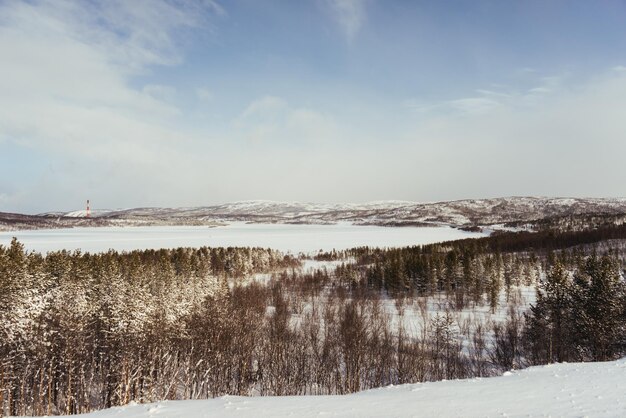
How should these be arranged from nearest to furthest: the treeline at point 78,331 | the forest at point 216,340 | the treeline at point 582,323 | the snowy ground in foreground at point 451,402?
the snowy ground in foreground at point 451,402 < the treeline at point 78,331 < the forest at point 216,340 < the treeline at point 582,323

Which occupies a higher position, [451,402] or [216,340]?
[451,402]

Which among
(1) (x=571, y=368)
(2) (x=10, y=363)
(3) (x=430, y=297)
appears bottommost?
(3) (x=430, y=297)

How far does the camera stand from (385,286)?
7388 cm

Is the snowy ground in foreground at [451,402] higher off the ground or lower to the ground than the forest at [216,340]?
higher

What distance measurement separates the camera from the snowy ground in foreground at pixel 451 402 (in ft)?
33.3

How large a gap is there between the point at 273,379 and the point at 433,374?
42.4 ft

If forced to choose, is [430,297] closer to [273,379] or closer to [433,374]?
[433,374]

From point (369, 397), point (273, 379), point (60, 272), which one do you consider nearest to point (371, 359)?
point (273, 379)

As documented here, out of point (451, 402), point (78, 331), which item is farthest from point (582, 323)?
point (78, 331)

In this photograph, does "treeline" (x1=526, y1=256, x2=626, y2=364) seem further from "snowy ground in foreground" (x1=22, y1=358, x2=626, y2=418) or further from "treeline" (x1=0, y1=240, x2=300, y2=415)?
"treeline" (x1=0, y1=240, x2=300, y2=415)

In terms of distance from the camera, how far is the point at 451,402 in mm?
10961

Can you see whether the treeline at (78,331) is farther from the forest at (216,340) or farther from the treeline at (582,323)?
the treeline at (582,323)

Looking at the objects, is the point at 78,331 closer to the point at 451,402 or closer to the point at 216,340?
the point at 216,340

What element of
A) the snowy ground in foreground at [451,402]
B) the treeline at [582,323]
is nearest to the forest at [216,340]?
the treeline at [582,323]
